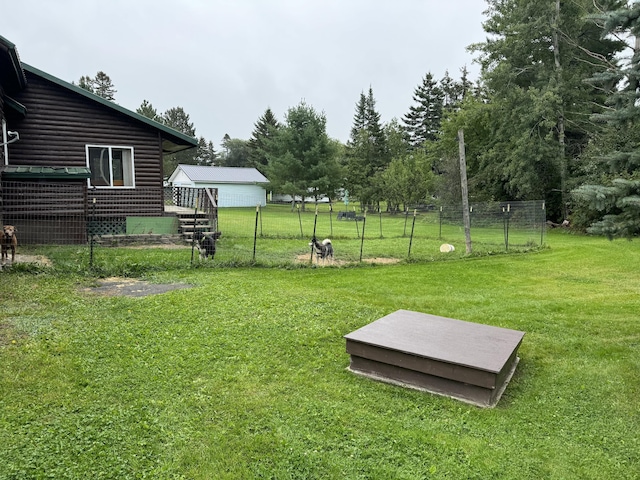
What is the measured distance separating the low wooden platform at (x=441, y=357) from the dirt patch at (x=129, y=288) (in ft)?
12.8

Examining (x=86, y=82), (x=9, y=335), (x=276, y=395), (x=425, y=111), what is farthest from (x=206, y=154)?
(x=276, y=395)

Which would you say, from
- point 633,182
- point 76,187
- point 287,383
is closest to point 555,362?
point 633,182

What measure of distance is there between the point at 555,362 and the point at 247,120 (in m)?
77.8

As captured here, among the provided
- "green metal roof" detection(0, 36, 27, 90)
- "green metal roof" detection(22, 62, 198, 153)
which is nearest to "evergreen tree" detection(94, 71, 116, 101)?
"green metal roof" detection(22, 62, 198, 153)

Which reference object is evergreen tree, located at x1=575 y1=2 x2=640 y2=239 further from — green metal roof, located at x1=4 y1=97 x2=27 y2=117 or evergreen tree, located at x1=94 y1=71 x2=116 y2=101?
evergreen tree, located at x1=94 y1=71 x2=116 y2=101

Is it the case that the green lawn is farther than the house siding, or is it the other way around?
the house siding

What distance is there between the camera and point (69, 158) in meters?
12.0

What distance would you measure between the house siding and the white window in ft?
0.57

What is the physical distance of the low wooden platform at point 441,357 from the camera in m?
3.29

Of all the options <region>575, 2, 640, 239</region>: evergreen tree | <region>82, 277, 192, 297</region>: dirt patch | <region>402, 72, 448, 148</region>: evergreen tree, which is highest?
<region>402, 72, 448, 148</region>: evergreen tree

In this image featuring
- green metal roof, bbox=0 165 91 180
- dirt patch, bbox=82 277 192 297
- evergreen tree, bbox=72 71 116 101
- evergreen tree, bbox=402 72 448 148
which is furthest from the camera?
evergreen tree, bbox=72 71 116 101

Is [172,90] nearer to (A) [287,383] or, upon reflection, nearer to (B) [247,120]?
(B) [247,120]

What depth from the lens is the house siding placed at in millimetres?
11516

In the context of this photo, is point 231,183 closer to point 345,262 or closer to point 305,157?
point 305,157
